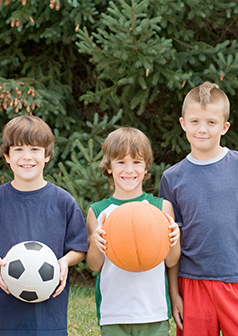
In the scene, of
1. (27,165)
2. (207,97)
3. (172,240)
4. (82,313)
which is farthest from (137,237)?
(82,313)

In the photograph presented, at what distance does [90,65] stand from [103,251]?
4.90m

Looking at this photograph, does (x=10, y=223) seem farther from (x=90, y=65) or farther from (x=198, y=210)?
(x=90, y=65)

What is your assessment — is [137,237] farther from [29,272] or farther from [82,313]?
[82,313]

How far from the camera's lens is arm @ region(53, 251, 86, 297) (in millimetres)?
2639

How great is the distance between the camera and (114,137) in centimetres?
299

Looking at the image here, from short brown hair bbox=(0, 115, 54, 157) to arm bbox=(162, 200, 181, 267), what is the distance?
97 cm

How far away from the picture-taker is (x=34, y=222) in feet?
8.94

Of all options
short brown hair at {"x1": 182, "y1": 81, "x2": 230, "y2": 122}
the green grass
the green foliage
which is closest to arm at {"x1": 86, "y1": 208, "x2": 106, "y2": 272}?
short brown hair at {"x1": 182, "y1": 81, "x2": 230, "y2": 122}

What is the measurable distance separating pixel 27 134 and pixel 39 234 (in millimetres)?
709

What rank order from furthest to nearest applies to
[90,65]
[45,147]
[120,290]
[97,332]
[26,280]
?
1. [90,65]
2. [97,332]
3. [45,147]
4. [120,290]
5. [26,280]

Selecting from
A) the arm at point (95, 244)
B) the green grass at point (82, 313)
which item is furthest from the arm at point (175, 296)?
the green grass at point (82, 313)

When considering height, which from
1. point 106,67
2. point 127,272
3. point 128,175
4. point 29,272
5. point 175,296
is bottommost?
point 175,296

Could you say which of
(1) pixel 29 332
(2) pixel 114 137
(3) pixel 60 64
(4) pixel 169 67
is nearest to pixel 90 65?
(3) pixel 60 64

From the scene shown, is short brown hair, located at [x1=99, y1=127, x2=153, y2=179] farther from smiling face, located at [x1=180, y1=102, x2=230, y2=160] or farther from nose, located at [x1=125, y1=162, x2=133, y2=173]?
smiling face, located at [x1=180, y1=102, x2=230, y2=160]
